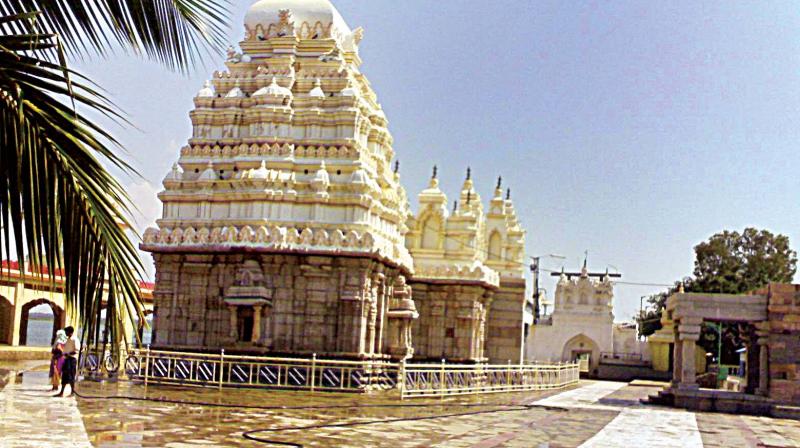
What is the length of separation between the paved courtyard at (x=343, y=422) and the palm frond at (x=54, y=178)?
19.6 ft

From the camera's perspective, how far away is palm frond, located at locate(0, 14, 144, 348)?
4.88 meters

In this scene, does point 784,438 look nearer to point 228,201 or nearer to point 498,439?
point 498,439

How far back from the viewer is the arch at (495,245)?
40344 mm

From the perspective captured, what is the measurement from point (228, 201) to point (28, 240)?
19508 millimetres

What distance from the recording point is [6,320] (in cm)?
3784

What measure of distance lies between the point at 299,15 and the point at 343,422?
14954 mm

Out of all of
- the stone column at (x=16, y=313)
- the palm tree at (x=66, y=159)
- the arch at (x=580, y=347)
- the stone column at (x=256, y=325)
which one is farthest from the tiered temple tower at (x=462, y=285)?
the palm tree at (x=66, y=159)

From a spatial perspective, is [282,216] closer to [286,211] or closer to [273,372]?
[286,211]

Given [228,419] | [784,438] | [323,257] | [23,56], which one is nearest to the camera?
[23,56]

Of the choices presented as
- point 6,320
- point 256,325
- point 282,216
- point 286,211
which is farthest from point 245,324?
point 6,320

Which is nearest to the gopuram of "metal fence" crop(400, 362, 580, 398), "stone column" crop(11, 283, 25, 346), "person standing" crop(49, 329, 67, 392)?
"metal fence" crop(400, 362, 580, 398)

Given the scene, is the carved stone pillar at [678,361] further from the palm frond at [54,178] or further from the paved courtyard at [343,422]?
the palm frond at [54,178]

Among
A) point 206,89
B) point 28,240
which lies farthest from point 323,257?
point 28,240

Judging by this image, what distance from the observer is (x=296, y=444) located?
11.7m
